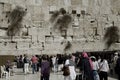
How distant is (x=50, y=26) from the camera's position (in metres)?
31.3

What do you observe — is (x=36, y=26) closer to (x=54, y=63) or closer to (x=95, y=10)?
(x=95, y=10)

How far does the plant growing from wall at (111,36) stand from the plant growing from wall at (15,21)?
701cm

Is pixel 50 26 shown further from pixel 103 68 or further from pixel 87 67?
pixel 87 67

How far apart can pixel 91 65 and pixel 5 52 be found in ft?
54.7

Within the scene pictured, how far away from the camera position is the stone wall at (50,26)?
3009cm

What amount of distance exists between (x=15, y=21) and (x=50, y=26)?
9.13 ft

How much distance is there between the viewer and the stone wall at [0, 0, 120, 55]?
98.7ft

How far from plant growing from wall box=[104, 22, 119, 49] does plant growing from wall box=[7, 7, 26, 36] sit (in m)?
7.01

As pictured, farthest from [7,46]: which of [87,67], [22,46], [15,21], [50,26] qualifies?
[87,67]

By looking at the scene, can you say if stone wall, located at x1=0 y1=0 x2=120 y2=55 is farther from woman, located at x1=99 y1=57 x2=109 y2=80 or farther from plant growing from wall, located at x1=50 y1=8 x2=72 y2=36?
woman, located at x1=99 y1=57 x2=109 y2=80

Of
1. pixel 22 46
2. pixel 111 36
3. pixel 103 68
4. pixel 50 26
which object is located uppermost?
pixel 50 26

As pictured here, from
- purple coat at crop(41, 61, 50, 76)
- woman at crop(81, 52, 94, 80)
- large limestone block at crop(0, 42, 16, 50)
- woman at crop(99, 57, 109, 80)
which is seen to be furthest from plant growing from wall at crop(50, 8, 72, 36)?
woman at crop(81, 52, 94, 80)

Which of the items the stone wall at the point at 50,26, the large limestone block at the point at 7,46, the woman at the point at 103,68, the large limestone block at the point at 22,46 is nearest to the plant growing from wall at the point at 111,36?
the stone wall at the point at 50,26

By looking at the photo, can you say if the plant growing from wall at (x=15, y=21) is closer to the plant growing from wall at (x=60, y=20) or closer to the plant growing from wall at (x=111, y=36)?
the plant growing from wall at (x=60, y=20)
